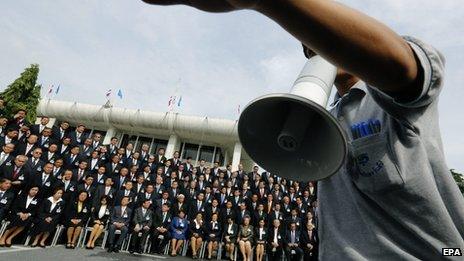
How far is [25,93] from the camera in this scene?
28.2m

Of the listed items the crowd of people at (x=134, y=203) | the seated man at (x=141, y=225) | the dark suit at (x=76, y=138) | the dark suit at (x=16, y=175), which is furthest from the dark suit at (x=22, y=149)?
the seated man at (x=141, y=225)

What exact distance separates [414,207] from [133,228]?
10.4 metres

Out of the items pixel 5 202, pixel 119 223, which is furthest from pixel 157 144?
pixel 5 202

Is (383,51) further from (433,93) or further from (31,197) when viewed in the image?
(31,197)

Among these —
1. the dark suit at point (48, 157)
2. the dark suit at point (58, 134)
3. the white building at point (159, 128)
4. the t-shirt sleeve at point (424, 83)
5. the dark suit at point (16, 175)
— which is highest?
the white building at point (159, 128)

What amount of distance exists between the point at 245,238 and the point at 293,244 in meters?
1.61

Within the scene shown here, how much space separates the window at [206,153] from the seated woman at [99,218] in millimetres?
11684

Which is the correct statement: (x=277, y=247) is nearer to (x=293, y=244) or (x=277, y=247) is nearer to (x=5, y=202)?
(x=293, y=244)

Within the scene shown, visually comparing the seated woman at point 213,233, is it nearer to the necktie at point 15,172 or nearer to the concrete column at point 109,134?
the necktie at point 15,172

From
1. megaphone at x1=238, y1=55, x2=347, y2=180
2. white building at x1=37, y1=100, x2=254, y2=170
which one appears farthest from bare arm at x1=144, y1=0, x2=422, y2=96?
white building at x1=37, y1=100, x2=254, y2=170

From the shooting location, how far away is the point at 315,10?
68 centimetres

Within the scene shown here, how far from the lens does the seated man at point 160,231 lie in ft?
34.8

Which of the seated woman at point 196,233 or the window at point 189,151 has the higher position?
the window at point 189,151

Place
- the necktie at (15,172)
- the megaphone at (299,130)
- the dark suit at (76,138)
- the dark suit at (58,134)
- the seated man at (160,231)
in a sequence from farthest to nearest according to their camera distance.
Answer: the dark suit at (76,138), the dark suit at (58,134), the seated man at (160,231), the necktie at (15,172), the megaphone at (299,130)
